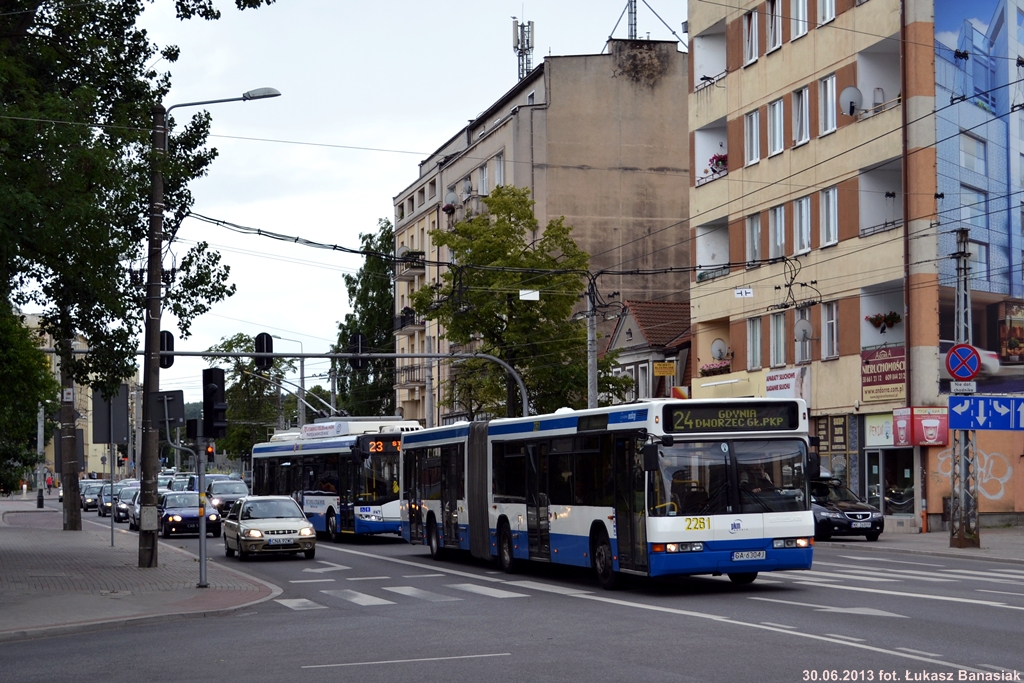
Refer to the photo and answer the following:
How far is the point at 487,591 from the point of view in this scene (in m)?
21.7

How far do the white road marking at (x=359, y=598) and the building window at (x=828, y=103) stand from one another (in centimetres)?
2555

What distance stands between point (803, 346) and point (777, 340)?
1.94m

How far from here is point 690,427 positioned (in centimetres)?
1991

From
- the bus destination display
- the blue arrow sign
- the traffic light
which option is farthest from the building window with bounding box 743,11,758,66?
the bus destination display

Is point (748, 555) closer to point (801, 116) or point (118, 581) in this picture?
point (118, 581)

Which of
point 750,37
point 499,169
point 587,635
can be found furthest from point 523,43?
point 587,635

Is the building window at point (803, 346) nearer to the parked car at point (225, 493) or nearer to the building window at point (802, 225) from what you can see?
the building window at point (802, 225)

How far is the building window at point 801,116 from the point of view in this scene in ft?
145

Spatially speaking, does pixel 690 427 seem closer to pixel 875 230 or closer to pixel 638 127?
pixel 875 230

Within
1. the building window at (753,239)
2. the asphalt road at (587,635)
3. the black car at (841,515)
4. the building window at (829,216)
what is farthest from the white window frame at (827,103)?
the asphalt road at (587,635)

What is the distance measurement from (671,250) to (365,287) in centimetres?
3183

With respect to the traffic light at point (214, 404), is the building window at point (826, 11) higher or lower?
higher

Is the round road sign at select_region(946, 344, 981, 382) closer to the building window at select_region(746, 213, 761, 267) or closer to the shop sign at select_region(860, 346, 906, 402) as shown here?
the shop sign at select_region(860, 346, 906, 402)

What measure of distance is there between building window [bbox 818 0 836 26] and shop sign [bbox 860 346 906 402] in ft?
33.1
